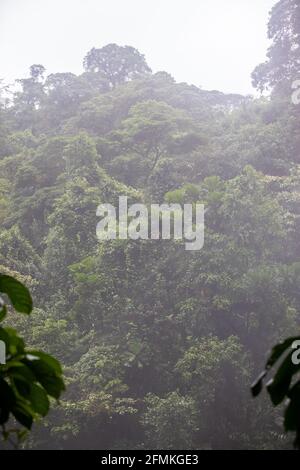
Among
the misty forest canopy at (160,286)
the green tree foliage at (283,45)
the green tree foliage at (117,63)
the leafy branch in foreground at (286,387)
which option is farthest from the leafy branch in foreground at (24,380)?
the green tree foliage at (117,63)

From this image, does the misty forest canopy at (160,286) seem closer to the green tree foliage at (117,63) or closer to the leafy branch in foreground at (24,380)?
the leafy branch in foreground at (24,380)

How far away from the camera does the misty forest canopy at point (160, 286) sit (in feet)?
25.3

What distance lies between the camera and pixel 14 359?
0.84m

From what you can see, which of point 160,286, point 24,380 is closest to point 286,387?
point 24,380

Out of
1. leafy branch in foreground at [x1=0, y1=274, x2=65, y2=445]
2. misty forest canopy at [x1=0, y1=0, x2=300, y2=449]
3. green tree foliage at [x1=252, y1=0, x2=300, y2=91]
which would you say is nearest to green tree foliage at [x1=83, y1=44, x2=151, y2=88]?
green tree foliage at [x1=252, y1=0, x2=300, y2=91]

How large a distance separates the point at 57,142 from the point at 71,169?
2.28 metres

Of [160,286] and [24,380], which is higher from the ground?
[24,380]

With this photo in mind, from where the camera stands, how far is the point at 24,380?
85 centimetres

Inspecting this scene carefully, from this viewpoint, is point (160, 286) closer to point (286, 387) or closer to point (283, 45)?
point (286, 387)

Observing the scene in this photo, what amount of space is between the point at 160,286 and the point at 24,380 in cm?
801

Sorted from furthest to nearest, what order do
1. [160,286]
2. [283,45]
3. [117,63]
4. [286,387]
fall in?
[117,63] → [283,45] → [160,286] → [286,387]

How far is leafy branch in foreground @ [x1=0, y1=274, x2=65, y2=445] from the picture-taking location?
32.8 inches
